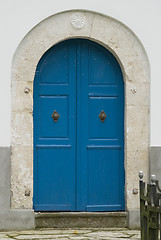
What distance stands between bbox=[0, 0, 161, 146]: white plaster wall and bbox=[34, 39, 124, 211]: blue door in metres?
0.46

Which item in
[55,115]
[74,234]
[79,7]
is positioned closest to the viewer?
[74,234]

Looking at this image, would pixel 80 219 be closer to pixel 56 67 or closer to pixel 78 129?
pixel 78 129

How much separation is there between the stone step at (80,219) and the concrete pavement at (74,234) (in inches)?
3.5

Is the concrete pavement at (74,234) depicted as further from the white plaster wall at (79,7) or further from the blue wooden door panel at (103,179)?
the white plaster wall at (79,7)

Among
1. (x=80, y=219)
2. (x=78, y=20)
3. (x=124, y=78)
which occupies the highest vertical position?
(x=78, y=20)

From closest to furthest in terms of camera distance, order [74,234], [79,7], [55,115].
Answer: [74,234], [79,7], [55,115]

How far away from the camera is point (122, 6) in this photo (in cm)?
827

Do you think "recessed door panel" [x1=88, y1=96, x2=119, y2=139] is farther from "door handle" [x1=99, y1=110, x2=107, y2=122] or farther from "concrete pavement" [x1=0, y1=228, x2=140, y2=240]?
"concrete pavement" [x1=0, y1=228, x2=140, y2=240]

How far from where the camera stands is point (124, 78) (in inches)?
331

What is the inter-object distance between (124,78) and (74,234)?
85.1 inches

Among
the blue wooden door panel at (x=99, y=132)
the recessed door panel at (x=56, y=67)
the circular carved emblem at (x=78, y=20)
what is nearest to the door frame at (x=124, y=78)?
the circular carved emblem at (x=78, y=20)

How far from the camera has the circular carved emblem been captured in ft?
27.0

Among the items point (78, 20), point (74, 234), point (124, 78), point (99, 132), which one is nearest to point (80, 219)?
point (74, 234)

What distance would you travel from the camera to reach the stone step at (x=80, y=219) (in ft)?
27.0
